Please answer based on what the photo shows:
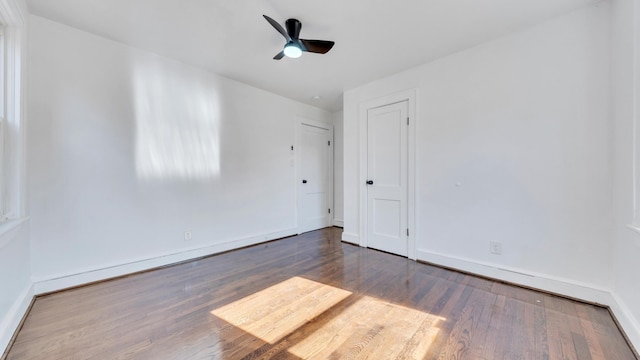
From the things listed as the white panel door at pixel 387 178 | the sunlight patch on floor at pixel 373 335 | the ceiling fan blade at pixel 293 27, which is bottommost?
the sunlight patch on floor at pixel 373 335

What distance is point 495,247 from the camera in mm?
2463

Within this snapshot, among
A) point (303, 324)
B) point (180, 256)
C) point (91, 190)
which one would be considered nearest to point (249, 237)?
point (180, 256)

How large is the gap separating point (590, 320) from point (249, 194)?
372cm

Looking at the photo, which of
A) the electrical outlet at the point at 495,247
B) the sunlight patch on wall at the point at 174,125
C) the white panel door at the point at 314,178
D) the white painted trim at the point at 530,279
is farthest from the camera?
the white panel door at the point at 314,178

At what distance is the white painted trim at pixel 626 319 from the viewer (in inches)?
58.2

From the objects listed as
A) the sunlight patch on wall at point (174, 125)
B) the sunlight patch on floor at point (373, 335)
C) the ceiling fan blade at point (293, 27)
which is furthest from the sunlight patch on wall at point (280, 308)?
the ceiling fan blade at point (293, 27)

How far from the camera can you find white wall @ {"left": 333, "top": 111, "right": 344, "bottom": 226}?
4.98 meters

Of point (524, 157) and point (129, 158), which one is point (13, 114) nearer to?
point (129, 158)

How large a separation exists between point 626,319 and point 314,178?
3924 millimetres

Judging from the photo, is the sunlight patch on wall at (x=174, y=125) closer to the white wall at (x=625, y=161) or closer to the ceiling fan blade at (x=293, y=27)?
the ceiling fan blade at (x=293, y=27)

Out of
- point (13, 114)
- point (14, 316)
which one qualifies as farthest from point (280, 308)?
point (13, 114)

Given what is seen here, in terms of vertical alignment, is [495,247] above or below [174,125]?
below

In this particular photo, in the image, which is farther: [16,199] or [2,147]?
[16,199]

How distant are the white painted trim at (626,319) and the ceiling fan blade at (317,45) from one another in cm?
292
